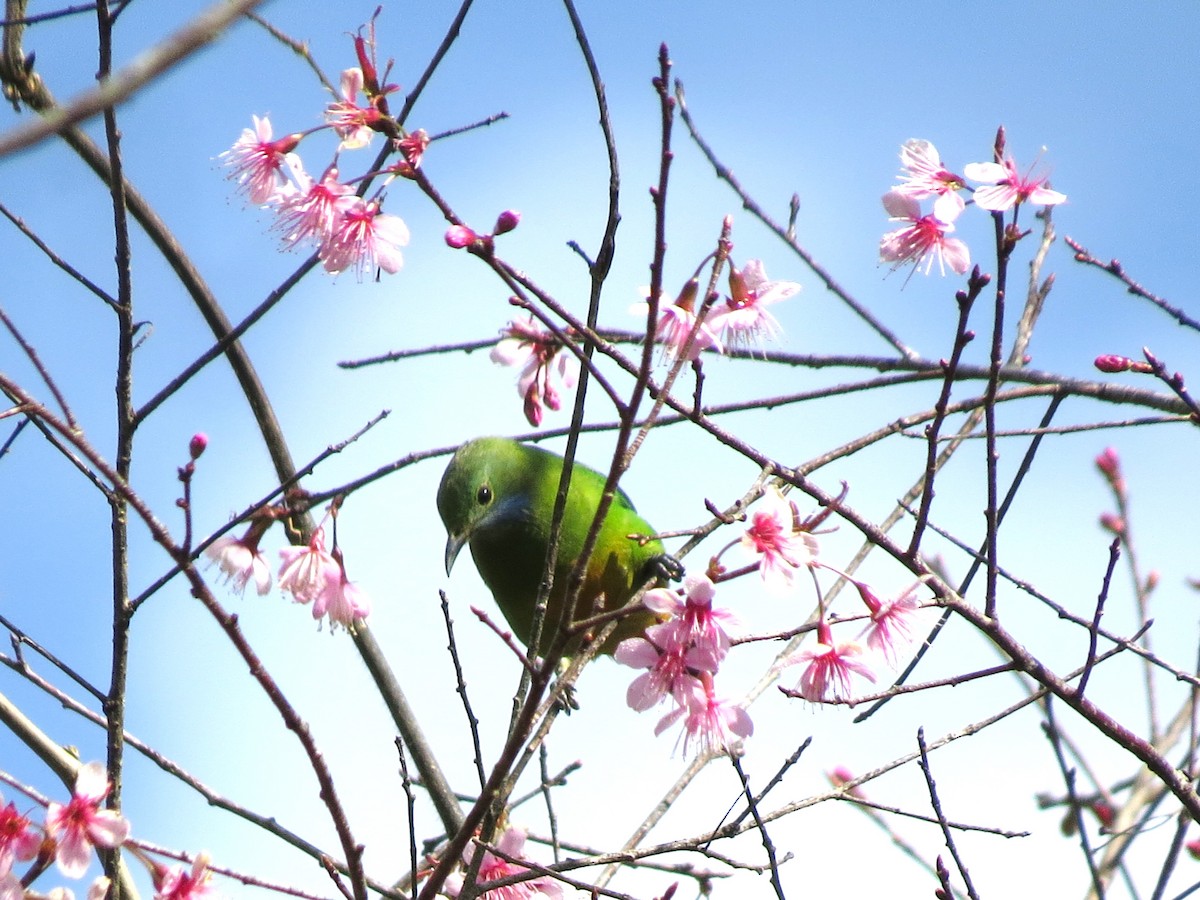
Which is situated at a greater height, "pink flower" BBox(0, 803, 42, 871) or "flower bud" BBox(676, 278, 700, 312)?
"flower bud" BBox(676, 278, 700, 312)

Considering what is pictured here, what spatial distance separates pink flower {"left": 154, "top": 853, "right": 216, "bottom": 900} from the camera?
2.72 m

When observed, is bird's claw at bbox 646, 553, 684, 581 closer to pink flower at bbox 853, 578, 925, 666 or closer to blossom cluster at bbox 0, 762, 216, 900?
pink flower at bbox 853, 578, 925, 666

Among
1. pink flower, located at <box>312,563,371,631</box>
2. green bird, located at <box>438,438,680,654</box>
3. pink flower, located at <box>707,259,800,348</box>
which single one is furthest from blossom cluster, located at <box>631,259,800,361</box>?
green bird, located at <box>438,438,680,654</box>

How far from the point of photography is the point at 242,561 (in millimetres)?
3164

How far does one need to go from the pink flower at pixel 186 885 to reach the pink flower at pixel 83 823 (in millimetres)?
178

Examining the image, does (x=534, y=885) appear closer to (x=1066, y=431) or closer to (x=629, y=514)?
(x=1066, y=431)

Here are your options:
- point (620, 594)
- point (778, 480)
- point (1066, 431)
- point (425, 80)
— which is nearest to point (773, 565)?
point (778, 480)

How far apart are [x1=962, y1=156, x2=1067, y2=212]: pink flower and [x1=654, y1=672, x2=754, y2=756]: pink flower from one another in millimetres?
1188

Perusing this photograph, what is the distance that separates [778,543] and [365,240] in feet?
4.40

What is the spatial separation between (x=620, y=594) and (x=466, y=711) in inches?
89.3

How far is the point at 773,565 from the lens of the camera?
2572mm

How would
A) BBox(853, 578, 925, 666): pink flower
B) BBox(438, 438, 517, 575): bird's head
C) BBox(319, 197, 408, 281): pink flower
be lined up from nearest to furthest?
1. BBox(853, 578, 925, 666): pink flower
2. BBox(319, 197, 408, 281): pink flower
3. BBox(438, 438, 517, 575): bird's head

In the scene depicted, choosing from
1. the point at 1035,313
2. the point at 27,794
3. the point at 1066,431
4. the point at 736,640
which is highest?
the point at 1035,313

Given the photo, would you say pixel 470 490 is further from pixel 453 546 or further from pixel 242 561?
pixel 242 561
